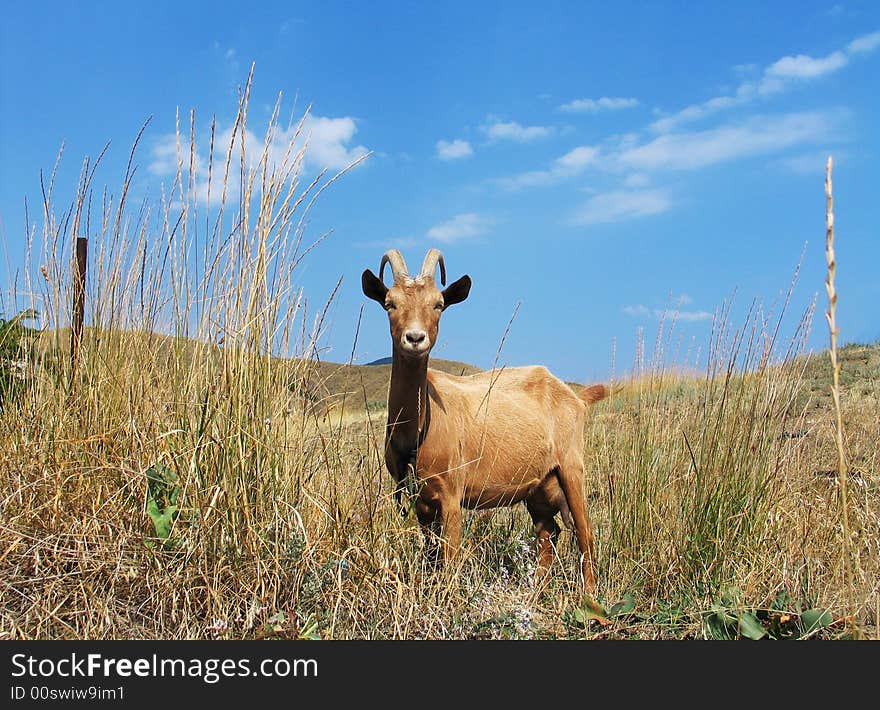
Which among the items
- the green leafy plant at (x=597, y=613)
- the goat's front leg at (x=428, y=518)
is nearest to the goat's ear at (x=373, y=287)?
the goat's front leg at (x=428, y=518)

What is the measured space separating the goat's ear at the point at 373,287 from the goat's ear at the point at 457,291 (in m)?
0.36

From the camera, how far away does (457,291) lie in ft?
13.4

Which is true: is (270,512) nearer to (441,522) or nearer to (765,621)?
(441,522)

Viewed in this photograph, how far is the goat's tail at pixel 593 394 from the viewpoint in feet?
18.9

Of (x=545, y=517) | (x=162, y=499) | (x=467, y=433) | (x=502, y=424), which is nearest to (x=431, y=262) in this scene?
(x=467, y=433)

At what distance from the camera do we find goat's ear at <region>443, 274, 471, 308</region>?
4.00 meters

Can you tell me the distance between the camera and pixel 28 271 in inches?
193

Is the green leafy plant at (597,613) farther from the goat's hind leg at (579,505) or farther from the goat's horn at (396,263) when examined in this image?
the goat's horn at (396,263)

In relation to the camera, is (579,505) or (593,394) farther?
(593,394)

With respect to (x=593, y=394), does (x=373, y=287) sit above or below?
above

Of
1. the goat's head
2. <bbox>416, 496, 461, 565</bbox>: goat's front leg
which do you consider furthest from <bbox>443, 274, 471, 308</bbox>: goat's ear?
<bbox>416, 496, 461, 565</bbox>: goat's front leg

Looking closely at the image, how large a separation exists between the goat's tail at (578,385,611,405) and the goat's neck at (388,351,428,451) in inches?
79.3

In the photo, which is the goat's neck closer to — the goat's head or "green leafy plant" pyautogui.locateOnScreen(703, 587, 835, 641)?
the goat's head

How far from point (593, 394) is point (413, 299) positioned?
8.17ft
